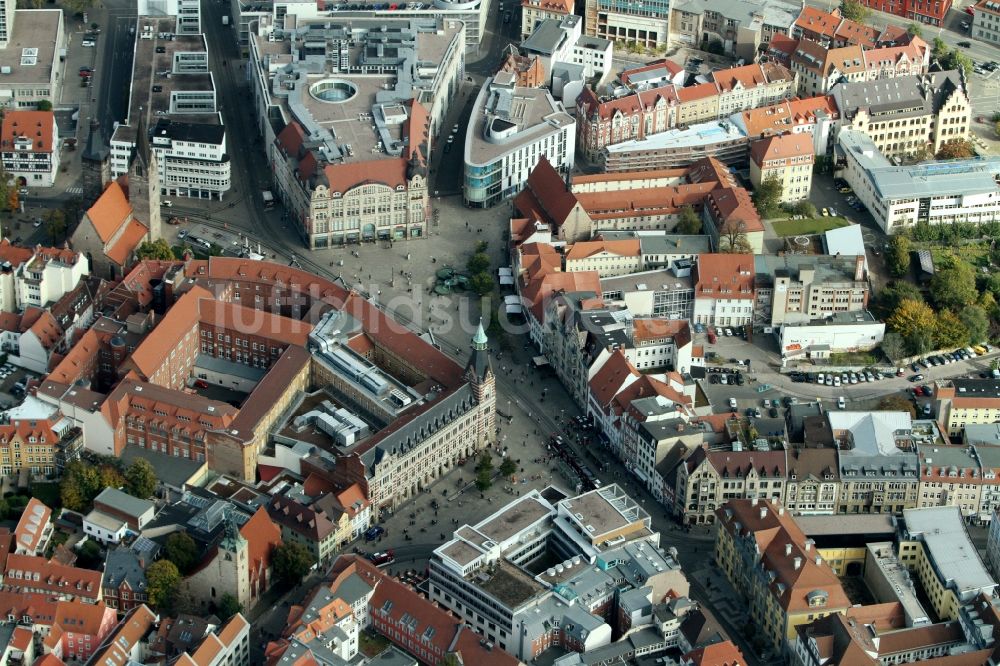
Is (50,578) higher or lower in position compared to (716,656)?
higher

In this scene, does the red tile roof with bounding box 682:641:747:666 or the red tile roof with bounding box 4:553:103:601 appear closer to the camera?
the red tile roof with bounding box 682:641:747:666

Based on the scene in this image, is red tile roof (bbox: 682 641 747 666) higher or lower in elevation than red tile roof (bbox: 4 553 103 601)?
lower

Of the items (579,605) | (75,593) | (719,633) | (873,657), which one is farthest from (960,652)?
(75,593)

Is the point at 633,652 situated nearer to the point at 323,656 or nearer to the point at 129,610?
the point at 323,656

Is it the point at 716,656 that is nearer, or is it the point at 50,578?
the point at 716,656

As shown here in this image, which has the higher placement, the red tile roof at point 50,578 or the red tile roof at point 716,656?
the red tile roof at point 50,578

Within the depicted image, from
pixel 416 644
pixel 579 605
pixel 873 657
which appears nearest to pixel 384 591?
pixel 416 644

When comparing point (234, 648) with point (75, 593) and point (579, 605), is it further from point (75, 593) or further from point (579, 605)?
point (579, 605)

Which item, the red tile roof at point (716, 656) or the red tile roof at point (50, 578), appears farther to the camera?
the red tile roof at point (50, 578)

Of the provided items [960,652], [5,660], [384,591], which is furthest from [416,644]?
[960,652]
